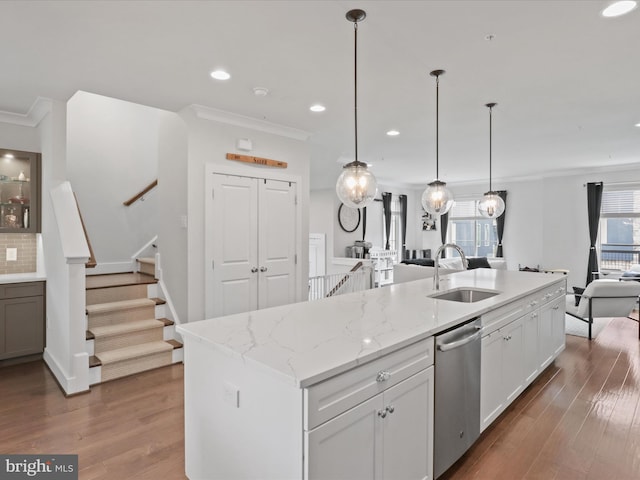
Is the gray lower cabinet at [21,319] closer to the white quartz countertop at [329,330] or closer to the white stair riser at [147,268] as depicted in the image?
the white stair riser at [147,268]

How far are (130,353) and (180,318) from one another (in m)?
0.58

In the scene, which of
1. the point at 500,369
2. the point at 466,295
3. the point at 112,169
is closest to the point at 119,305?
the point at 112,169

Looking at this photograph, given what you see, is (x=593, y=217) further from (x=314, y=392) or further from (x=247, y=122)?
(x=314, y=392)

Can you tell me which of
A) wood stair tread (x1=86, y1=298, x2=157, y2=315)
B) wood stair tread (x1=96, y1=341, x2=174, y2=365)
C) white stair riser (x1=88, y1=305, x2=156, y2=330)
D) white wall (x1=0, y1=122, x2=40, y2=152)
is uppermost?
white wall (x1=0, y1=122, x2=40, y2=152)

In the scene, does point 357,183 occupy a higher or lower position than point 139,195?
lower

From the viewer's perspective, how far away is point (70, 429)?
2.69 meters

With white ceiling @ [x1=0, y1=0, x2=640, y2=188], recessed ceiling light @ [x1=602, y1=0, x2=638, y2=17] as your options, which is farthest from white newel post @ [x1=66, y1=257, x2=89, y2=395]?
recessed ceiling light @ [x1=602, y1=0, x2=638, y2=17]

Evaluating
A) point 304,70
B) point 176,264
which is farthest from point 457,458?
point 176,264

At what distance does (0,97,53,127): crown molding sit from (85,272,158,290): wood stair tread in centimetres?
186

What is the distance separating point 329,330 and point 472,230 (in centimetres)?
929

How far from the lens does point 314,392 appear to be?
4.53 feet

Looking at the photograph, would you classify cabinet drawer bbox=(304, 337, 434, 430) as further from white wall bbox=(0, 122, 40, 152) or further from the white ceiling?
white wall bbox=(0, 122, 40, 152)

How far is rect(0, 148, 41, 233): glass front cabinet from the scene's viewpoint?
13.2 ft

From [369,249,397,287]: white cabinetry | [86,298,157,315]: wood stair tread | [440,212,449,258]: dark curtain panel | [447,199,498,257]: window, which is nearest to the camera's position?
[86,298,157,315]: wood stair tread
